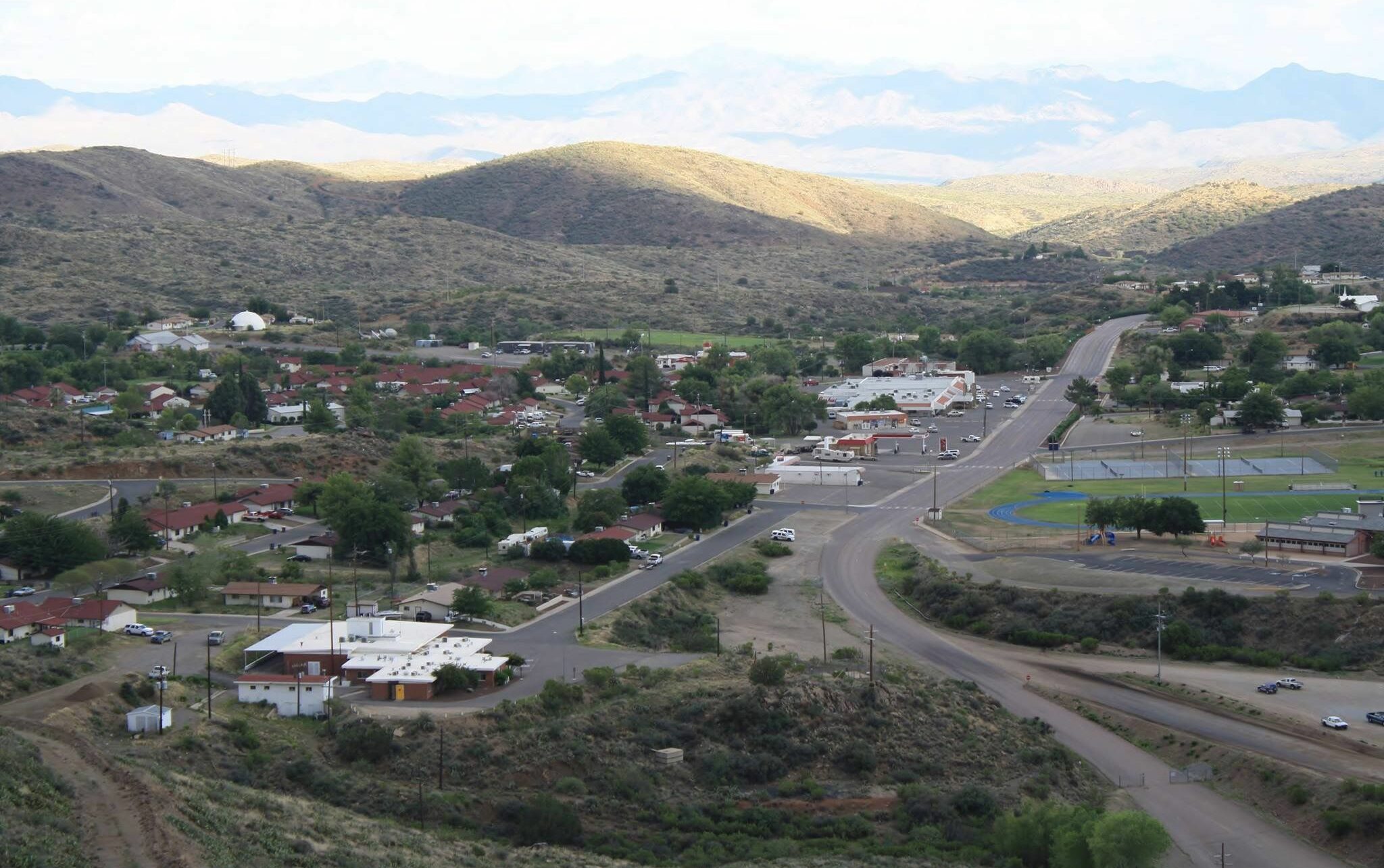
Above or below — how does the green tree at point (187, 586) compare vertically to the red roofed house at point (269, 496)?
below

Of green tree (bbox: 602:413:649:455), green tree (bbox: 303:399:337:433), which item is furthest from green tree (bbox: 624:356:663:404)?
green tree (bbox: 303:399:337:433)

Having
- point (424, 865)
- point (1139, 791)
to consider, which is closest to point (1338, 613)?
point (1139, 791)

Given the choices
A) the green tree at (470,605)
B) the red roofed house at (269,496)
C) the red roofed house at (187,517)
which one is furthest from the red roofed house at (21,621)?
the red roofed house at (269,496)

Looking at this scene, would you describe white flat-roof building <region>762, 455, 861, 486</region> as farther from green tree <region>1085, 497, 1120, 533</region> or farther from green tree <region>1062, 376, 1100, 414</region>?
green tree <region>1062, 376, 1100, 414</region>

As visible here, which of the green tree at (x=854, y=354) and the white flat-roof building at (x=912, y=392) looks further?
the green tree at (x=854, y=354)

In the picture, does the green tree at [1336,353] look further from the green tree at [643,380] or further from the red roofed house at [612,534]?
the red roofed house at [612,534]

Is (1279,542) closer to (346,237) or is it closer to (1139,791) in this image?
(1139,791)

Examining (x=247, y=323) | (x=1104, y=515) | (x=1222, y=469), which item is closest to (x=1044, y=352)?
(x=1222, y=469)
